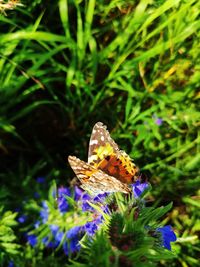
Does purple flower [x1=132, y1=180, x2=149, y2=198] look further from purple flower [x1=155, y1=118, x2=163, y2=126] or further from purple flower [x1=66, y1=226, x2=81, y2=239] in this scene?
purple flower [x1=155, y1=118, x2=163, y2=126]

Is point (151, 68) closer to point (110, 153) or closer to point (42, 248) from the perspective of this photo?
point (110, 153)

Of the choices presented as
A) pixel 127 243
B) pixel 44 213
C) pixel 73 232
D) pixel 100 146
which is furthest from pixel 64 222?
pixel 127 243

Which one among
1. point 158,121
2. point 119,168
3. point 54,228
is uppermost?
point 119,168

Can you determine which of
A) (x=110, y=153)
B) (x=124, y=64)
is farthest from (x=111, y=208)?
(x=124, y=64)

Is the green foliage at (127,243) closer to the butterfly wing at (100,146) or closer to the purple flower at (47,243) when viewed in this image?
the butterfly wing at (100,146)

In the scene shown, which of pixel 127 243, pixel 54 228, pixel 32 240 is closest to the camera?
pixel 127 243

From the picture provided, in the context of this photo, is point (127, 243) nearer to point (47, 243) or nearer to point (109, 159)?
point (109, 159)

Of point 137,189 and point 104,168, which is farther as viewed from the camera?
point 104,168
